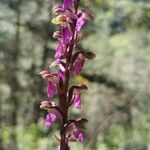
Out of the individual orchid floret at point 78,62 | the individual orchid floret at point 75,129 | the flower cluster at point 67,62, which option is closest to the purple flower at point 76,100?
the flower cluster at point 67,62

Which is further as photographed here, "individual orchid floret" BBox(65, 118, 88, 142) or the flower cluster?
"individual orchid floret" BBox(65, 118, 88, 142)

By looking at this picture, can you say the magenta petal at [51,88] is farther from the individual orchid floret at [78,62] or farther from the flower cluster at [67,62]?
the individual orchid floret at [78,62]

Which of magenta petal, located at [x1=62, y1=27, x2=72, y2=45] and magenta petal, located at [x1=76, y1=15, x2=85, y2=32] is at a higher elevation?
magenta petal, located at [x1=76, y1=15, x2=85, y2=32]

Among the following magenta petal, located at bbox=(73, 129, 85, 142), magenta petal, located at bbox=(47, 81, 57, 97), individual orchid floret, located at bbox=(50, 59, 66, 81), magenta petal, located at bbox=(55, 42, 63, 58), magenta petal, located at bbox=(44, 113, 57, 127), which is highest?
magenta petal, located at bbox=(55, 42, 63, 58)

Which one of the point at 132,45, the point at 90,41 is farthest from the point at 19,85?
the point at 132,45

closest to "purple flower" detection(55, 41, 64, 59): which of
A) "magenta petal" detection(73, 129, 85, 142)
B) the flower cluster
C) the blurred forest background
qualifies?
the flower cluster

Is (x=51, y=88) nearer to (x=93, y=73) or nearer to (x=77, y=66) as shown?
(x=77, y=66)

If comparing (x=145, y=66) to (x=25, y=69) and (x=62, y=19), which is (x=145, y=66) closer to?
(x=25, y=69)

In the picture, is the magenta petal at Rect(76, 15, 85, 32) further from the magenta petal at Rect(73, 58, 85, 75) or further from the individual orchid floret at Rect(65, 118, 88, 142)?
the individual orchid floret at Rect(65, 118, 88, 142)
